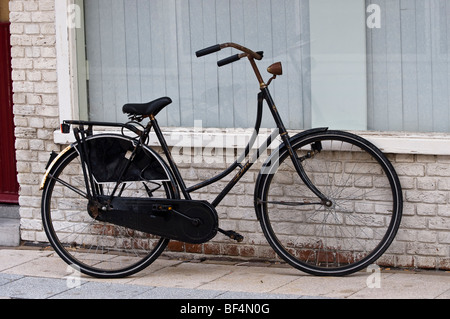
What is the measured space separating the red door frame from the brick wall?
0.66 meters

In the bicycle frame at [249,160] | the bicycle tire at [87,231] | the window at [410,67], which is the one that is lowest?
the bicycle tire at [87,231]

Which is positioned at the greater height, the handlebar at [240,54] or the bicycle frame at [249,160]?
the handlebar at [240,54]

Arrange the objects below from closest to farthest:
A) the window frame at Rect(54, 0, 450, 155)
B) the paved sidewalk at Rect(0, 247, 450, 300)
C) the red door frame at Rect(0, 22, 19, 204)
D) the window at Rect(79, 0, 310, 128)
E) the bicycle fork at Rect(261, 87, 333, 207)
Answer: the paved sidewalk at Rect(0, 247, 450, 300)
the bicycle fork at Rect(261, 87, 333, 207)
the window at Rect(79, 0, 310, 128)
the window frame at Rect(54, 0, 450, 155)
the red door frame at Rect(0, 22, 19, 204)

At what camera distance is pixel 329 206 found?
664 cm

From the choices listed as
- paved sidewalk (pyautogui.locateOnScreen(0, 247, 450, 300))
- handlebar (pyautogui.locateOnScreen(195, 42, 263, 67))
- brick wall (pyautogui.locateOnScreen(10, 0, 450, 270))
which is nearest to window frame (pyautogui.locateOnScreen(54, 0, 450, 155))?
brick wall (pyautogui.locateOnScreen(10, 0, 450, 270))

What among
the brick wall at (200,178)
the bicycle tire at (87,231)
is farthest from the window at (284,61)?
the bicycle tire at (87,231)

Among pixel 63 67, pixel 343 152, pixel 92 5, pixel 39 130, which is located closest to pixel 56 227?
pixel 39 130

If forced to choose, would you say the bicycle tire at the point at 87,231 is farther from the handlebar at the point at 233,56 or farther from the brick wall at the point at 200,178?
the handlebar at the point at 233,56

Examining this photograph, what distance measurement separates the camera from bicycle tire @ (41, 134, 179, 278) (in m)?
6.83

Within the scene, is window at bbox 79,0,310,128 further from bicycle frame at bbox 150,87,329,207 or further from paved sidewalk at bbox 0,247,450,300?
paved sidewalk at bbox 0,247,450,300

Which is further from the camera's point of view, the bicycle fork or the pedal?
the pedal

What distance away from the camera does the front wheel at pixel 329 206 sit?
664 cm

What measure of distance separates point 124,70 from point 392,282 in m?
2.69

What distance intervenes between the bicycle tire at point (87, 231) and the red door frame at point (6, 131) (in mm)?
1016
